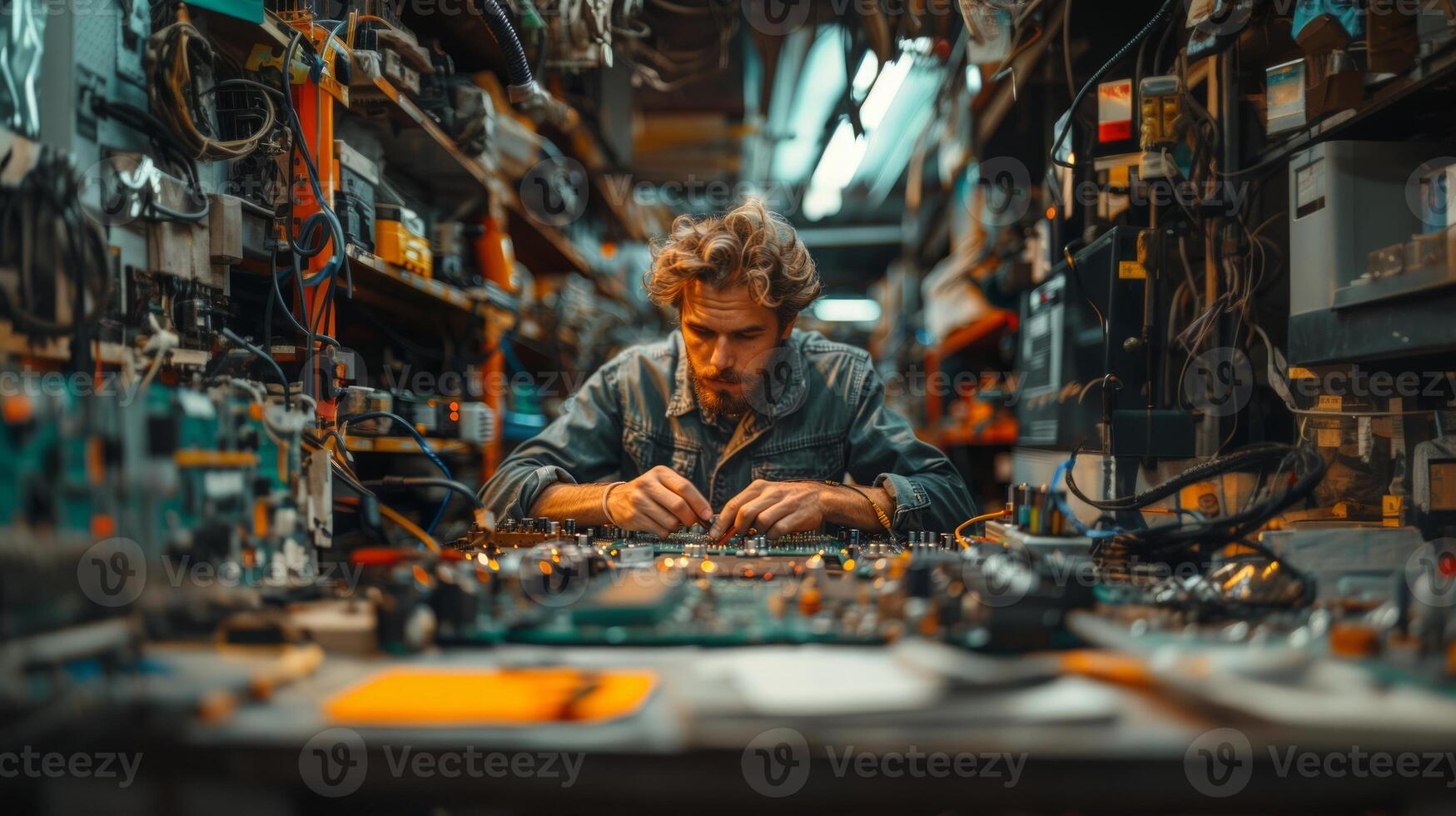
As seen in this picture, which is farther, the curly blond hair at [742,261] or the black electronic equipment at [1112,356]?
the curly blond hair at [742,261]

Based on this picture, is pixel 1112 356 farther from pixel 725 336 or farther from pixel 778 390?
pixel 725 336

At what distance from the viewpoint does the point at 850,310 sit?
10945mm

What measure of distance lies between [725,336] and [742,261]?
20cm

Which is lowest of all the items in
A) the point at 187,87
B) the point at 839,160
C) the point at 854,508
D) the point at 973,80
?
the point at 854,508

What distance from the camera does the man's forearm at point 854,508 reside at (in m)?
1.59

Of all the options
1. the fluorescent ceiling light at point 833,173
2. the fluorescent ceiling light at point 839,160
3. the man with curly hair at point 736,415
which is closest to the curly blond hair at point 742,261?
the man with curly hair at point 736,415

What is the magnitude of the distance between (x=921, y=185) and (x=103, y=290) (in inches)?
201

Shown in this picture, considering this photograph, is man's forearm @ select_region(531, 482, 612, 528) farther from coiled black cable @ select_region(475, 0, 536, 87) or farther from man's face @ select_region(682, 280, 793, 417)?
coiled black cable @ select_region(475, 0, 536, 87)

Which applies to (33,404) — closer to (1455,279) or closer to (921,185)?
(1455,279)

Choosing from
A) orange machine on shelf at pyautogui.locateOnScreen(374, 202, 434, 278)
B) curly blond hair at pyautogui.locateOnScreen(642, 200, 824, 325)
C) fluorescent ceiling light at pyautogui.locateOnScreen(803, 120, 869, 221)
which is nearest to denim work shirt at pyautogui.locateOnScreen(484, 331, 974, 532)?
curly blond hair at pyautogui.locateOnScreen(642, 200, 824, 325)

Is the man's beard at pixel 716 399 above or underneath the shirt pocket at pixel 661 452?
above

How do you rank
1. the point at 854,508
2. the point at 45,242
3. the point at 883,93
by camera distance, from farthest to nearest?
the point at 883,93 → the point at 854,508 → the point at 45,242

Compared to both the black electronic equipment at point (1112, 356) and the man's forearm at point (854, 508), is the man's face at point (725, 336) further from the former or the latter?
the black electronic equipment at point (1112, 356)

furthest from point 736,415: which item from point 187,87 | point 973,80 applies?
point 973,80
